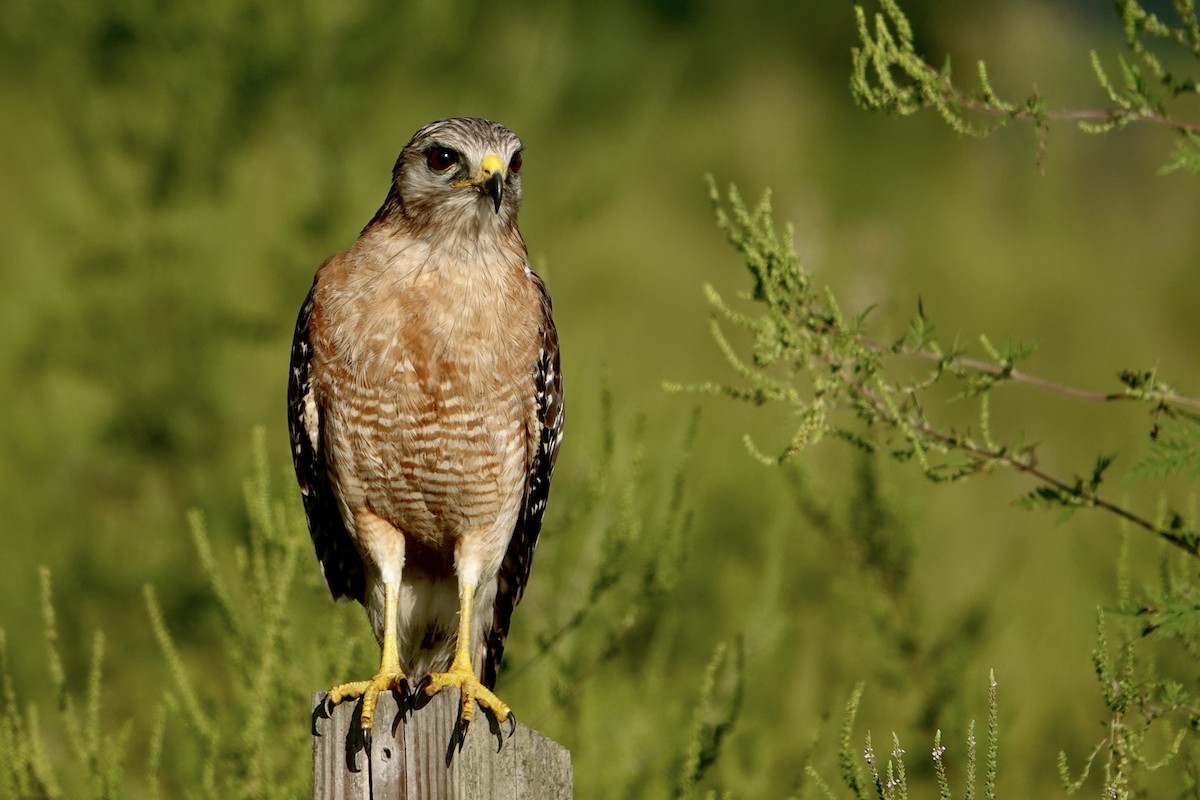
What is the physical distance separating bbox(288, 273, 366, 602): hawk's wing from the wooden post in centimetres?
133

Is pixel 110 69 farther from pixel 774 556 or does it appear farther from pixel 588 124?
pixel 588 124

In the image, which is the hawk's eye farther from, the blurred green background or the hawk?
the blurred green background

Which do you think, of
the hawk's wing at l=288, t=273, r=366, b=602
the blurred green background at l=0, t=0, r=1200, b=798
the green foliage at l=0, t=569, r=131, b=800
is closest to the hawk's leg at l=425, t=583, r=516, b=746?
the hawk's wing at l=288, t=273, r=366, b=602

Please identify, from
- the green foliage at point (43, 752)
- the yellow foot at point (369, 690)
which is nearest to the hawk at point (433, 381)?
the yellow foot at point (369, 690)

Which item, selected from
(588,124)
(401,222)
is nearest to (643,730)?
(401,222)

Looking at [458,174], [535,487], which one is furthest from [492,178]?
[535,487]

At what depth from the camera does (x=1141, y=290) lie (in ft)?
38.3

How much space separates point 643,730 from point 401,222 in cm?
166

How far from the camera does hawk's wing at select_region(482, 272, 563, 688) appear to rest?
3.82 metres

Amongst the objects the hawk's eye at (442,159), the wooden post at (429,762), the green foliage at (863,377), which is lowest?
the wooden post at (429,762)

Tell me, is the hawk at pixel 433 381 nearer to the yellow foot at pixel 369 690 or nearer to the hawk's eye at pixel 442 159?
the hawk's eye at pixel 442 159

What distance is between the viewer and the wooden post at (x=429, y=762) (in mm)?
2480

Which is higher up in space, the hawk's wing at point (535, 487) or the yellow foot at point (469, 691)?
the hawk's wing at point (535, 487)

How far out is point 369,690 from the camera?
283cm
